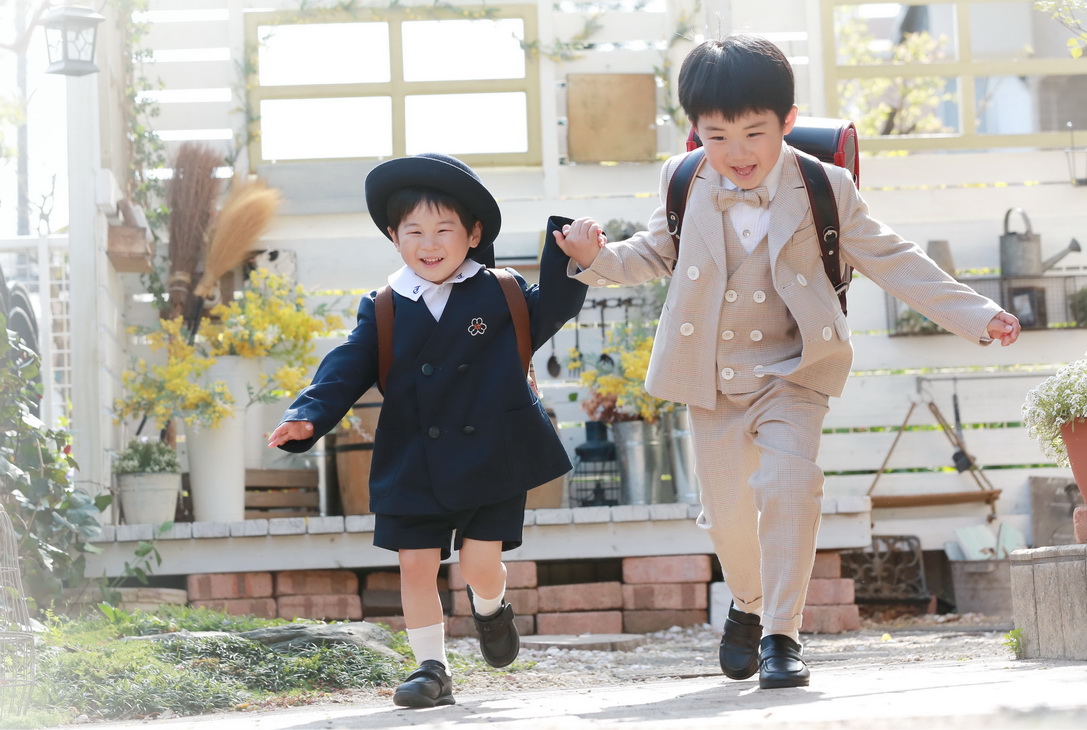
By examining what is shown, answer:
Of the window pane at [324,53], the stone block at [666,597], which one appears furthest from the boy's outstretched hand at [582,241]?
the window pane at [324,53]

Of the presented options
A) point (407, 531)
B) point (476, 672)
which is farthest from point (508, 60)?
point (407, 531)

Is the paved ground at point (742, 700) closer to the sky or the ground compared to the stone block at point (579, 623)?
closer to the sky

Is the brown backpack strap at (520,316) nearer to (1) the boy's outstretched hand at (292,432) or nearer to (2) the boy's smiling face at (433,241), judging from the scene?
(2) the boy's smiling face at (433,241)

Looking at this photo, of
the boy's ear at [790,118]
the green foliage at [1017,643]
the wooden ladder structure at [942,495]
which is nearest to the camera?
the boy's ear at [790,118]

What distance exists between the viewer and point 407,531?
3.22 meters

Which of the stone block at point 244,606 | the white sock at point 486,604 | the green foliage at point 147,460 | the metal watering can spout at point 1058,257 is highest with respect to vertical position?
the metal watering can spout at point 1058,257

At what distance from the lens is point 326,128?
766 cm

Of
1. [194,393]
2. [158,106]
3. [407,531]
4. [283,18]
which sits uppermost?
[283,18]

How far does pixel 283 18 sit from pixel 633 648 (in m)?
4.23

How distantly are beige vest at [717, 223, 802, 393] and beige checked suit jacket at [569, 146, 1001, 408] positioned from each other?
1.1 inches

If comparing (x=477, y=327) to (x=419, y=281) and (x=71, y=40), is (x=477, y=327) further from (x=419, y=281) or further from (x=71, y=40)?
(x=71, y=40)

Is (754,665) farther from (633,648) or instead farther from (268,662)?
(633,648)

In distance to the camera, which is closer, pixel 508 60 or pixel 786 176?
pixel 786 176

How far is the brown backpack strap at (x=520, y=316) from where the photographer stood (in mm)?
3326
